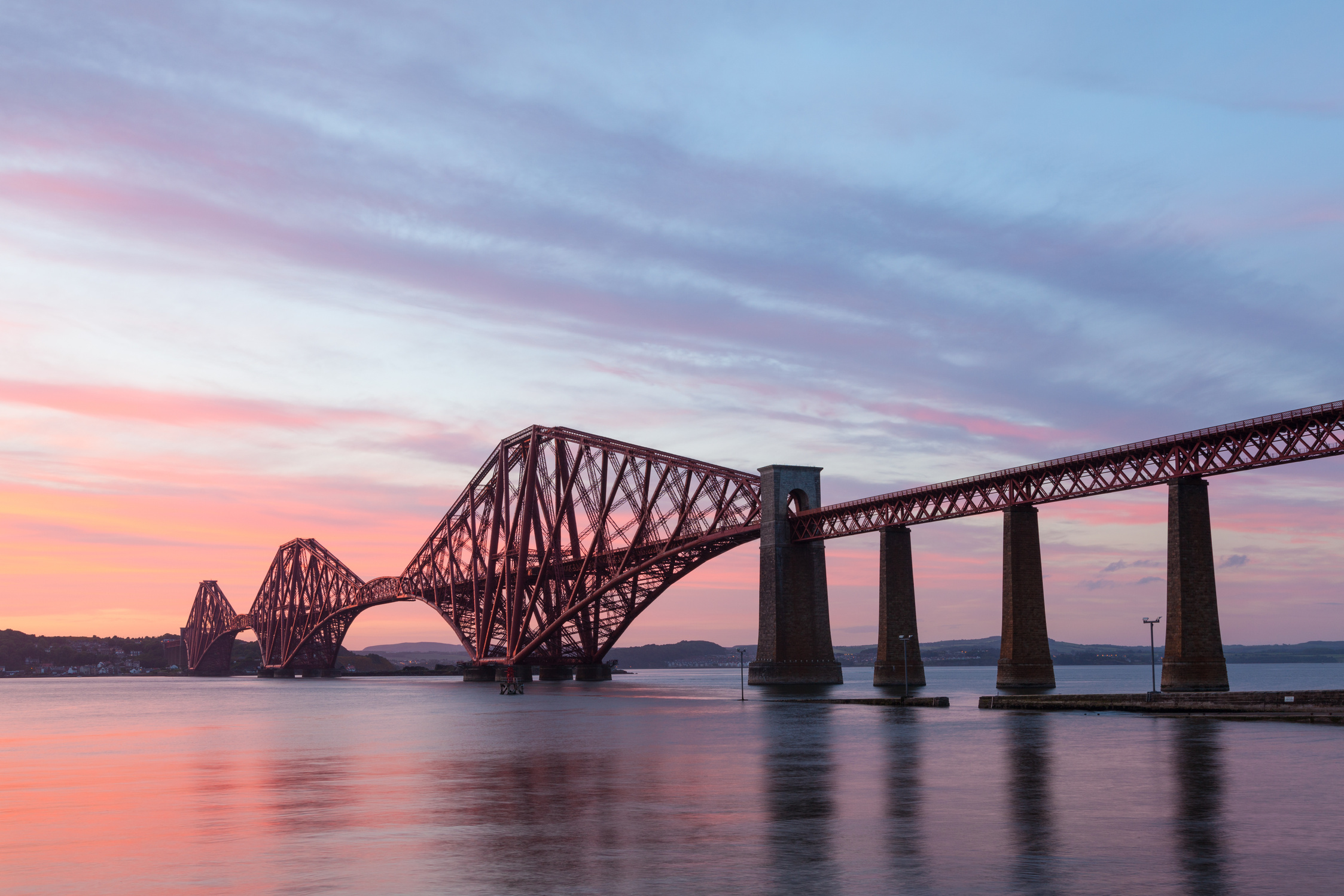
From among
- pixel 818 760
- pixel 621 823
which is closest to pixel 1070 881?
pixel 621 823

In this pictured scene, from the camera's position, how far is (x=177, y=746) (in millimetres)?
51906

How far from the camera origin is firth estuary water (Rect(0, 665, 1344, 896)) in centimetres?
1686

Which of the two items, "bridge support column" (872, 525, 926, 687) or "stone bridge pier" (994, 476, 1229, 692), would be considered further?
"bridge support column" (872, 525, 926, 687)

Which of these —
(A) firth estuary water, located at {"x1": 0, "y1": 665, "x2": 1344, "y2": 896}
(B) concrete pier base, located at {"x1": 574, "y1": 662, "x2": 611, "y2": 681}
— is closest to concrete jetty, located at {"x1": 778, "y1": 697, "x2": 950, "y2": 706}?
(A) firth estuary water, located at {"x1": 0, "y1": 665, "x2": 1344, "y2": 896}

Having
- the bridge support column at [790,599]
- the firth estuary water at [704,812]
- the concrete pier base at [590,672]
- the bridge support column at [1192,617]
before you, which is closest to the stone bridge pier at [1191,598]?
the bridge support column at [1192,617]

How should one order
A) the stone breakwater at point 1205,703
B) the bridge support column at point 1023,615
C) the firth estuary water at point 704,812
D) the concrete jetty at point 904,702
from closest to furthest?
the firth estuary water at point 704,812
the stone breakwater at point 1205,703
the concrete jetty at point 904,702
the bridge support column at point 1023,615

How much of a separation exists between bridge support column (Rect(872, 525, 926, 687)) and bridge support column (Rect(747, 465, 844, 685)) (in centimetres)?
673

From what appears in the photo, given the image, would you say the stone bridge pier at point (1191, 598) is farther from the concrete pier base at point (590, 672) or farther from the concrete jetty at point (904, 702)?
Result: the concrete pier base at point (590, 672)

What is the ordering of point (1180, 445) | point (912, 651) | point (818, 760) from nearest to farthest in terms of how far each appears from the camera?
point (818, 760) → point (1180, 445) → point (912, 651)

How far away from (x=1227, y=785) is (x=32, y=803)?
2877 centimetres

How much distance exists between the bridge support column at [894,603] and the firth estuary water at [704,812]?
38.7 m

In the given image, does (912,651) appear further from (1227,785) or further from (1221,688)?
(1227,785)

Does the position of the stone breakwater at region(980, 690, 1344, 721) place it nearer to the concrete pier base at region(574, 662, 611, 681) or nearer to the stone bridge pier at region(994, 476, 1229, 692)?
the stone bridge pier at region(994, 476, 1229, 692)

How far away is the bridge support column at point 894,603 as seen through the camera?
303ft
